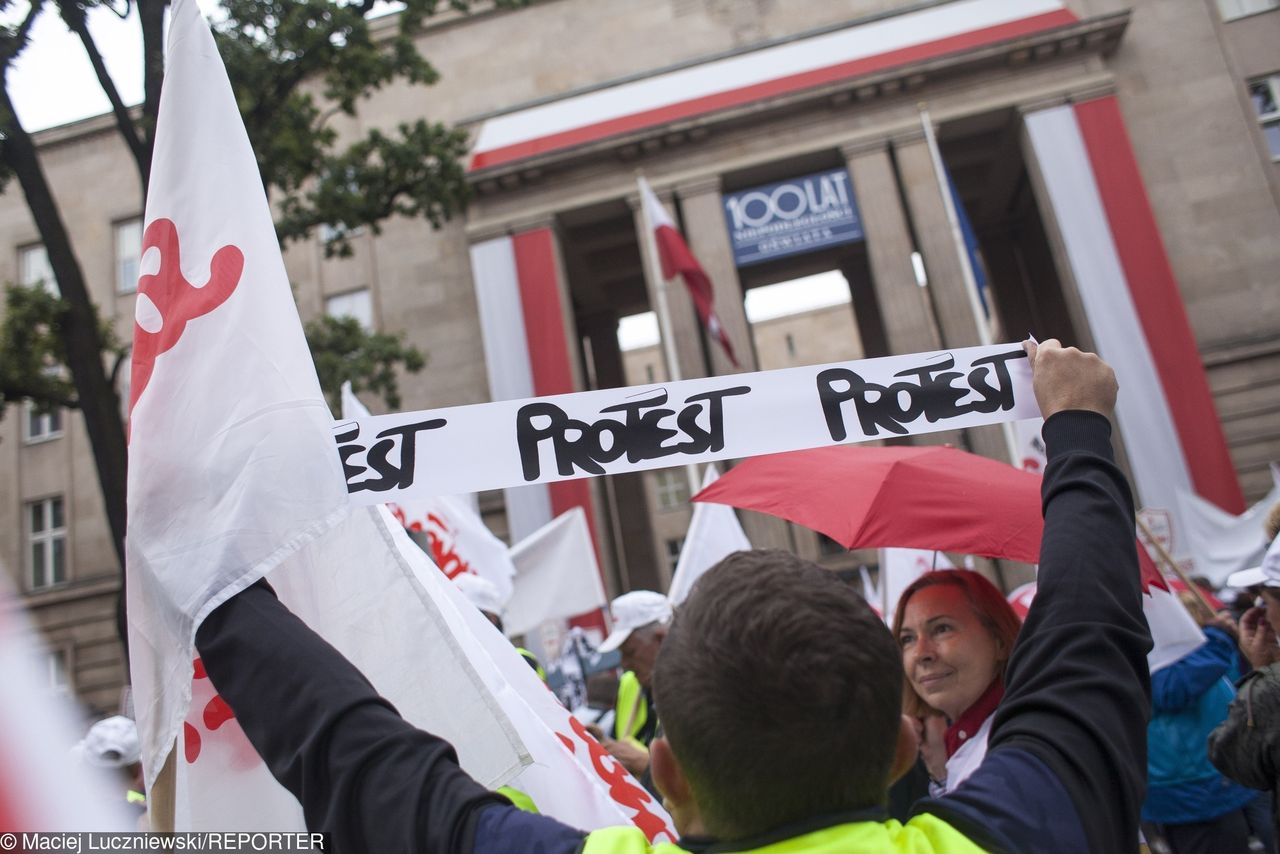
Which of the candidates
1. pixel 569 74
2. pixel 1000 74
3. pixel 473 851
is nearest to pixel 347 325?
pixel 569 74

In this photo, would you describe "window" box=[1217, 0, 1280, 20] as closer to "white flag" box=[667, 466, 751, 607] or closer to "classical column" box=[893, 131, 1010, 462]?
"classical column" box=[893, 131, 1010, 462]

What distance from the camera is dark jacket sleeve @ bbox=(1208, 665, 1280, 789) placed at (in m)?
3.04

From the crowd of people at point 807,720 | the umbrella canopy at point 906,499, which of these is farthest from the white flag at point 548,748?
the umbrella canopy at point 906,499

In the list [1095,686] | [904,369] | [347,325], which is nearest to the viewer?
[1095,686]

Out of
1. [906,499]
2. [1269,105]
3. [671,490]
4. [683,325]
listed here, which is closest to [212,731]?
[906,499]

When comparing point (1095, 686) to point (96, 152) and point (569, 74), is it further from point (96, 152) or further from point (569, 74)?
point (96, 152)

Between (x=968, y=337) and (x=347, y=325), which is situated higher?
(x=347, y=325)

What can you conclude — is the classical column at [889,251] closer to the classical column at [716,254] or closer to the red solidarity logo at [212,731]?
the classical column at [716,254]

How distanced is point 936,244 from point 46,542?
21353 millimetres

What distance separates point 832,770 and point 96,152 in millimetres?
29047

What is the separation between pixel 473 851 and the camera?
1188mm

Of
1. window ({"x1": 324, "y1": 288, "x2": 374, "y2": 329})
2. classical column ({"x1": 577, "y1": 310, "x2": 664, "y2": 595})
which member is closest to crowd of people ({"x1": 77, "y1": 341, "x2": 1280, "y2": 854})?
classical column ({"x1": 577, "y1": 310, "x2": 664, "y2": 595})

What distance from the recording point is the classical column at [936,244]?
1908 cm

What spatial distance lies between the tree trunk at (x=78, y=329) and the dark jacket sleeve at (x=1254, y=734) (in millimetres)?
9716
